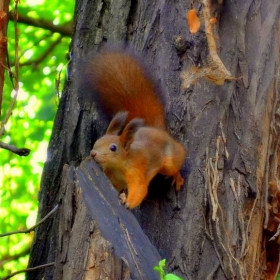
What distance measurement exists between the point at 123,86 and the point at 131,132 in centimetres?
23

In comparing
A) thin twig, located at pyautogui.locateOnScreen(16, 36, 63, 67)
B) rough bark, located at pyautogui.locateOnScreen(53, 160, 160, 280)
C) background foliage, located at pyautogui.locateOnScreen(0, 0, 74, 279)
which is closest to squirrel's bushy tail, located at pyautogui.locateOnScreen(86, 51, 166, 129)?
rough bark, located at pyautogui.locateOnScreen(53, 160, 160, 280)

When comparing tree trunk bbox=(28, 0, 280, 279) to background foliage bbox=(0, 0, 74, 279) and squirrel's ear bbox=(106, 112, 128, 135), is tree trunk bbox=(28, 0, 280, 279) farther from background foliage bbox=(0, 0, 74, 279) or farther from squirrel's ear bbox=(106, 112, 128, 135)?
background foliage bbox=(0, 0, 74, 279)

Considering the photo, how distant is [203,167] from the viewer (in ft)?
7.62

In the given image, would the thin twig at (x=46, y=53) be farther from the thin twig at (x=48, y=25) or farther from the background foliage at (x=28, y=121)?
the thin twig at (x=48, y=25)

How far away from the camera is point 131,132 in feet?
7.74

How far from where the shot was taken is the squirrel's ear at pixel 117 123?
238 cm

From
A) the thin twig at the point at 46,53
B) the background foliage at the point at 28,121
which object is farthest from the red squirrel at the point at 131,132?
the thin twig at the point at 46,53

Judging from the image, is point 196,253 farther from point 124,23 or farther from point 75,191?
point 124,23

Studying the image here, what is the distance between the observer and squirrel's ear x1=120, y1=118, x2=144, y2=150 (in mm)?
2334

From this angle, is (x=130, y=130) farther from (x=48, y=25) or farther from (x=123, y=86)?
(x=48, y=25)

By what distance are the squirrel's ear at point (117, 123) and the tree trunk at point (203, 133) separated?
7.6 inches

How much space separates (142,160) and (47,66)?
8.30 feet

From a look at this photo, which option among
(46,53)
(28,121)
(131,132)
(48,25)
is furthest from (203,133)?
→ (28,121)

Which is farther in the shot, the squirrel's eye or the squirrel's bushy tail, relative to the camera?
the squirrel's bushy tail
